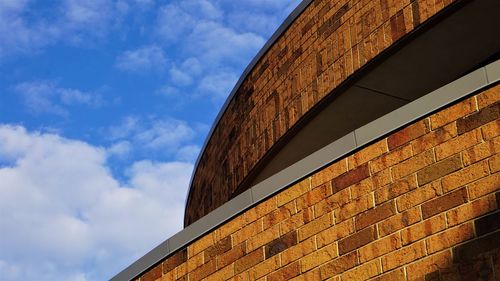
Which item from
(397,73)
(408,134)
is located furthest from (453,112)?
(397,73)

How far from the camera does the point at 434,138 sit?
603 centimetres

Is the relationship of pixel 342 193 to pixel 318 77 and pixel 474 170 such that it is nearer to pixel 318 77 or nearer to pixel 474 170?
pixel 474 170

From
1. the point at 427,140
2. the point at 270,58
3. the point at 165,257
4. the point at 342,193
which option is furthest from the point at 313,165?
the point at 270,58

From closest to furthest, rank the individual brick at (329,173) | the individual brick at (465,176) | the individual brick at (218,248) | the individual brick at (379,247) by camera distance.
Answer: the individual brick at (465,176)
the individual brick at (379,247)
the individual brick at (329,173)
the individual brick at (218,248)

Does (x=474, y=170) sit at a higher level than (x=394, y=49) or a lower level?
lower

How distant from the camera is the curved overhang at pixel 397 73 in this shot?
920cm

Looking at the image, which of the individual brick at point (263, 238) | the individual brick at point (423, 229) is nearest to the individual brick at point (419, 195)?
the individual brick at point (423, 229)

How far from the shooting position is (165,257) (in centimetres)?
766

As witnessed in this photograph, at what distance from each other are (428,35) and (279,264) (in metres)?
3.64

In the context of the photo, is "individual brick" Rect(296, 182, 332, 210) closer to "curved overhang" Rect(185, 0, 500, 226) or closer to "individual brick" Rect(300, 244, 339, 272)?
"individual brick" Rect(300, 244, 339, 272)

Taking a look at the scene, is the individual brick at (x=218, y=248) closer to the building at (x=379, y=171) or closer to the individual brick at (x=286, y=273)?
the building at (x=379, y=171)

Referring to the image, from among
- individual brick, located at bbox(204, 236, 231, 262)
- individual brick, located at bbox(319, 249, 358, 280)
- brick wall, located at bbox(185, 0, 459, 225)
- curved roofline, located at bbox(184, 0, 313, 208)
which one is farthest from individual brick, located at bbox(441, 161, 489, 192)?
curved roofline, located at bbox(184, 0, 313, 208)

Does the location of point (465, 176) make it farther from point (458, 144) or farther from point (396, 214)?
point (396, 214)

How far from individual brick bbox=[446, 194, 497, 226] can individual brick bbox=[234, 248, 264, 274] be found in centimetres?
159
